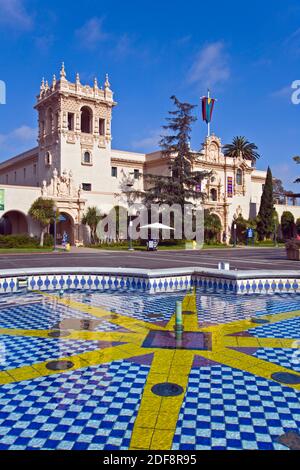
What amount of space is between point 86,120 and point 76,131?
475cm

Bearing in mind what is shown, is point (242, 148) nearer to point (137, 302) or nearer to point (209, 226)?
point (209, 226)

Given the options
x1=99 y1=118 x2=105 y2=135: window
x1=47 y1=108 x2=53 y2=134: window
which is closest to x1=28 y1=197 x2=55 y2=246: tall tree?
x1=47 y1=108 x2=53 y2=134: window

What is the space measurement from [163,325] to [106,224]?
108 ft

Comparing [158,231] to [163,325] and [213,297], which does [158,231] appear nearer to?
[213,297]

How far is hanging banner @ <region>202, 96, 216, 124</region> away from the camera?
50487 mm

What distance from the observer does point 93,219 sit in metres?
39.1

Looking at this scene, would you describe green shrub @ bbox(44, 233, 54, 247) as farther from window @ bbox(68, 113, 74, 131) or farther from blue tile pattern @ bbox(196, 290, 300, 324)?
blue tile pattern @ bbox(196, 290, 300, 324)

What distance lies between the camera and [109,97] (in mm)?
45656

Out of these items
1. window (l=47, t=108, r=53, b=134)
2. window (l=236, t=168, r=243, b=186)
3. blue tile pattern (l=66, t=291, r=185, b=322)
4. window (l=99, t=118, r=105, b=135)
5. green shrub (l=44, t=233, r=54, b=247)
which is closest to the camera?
blue tile pattern (l=66, t=291, r=185, b=322)

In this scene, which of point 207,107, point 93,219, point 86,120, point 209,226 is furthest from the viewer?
point 207,107

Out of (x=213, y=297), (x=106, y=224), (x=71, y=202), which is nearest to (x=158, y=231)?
(x=106, y=224)

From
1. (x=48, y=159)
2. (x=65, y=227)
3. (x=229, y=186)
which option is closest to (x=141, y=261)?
(x=65, y=227)

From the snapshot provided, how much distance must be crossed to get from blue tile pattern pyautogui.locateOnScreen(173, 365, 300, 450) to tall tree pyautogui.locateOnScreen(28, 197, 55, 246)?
31.6 m

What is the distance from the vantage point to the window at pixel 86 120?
148ft
